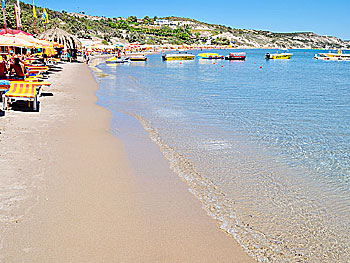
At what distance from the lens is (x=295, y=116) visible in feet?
40.8

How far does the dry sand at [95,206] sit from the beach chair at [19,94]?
2292mm

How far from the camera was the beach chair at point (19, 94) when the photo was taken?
9856 mm

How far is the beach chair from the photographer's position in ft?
32.3

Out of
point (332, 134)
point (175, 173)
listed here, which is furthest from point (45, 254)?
point (332, 134)

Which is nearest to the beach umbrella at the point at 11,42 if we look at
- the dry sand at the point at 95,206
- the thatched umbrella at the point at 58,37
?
the dry sand at the point at 95,206

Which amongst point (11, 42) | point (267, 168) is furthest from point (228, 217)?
point (11, 42)

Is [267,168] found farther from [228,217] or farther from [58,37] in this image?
[58,37]

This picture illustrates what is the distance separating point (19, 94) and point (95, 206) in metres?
6.96

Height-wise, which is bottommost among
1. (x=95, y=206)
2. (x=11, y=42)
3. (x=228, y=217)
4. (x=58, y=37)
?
(x=228, y=217)

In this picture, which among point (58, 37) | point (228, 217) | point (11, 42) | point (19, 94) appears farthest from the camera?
point (58, 37)

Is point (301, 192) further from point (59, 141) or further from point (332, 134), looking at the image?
point (59, 141)

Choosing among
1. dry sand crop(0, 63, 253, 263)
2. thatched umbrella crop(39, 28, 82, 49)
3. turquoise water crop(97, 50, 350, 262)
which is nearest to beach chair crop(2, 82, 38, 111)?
dry sand crop(0, 63, 253, 263)

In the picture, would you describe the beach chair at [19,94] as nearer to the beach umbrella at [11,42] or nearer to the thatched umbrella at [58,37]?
the beach umbrella at [11,42]

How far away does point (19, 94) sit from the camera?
9.91 meters
